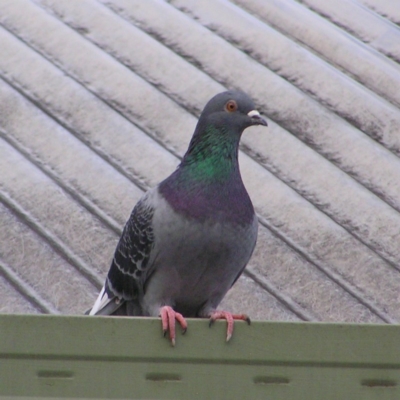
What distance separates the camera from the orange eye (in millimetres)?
4727

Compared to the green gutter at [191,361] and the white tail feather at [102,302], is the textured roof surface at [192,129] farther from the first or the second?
the green gutter at [191,361]

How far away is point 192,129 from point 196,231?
96.3 inches

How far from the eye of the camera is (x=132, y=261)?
4.75 m

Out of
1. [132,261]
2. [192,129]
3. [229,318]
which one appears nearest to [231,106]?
[132,261]

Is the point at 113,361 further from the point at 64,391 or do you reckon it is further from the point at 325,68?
the point at 325,68

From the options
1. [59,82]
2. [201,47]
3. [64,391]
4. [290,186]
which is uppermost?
[201,47]

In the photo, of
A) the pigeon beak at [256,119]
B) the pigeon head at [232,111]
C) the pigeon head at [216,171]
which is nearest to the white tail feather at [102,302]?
the pigeon head at [216,171]

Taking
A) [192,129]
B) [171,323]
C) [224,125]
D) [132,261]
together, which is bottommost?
[171,323]

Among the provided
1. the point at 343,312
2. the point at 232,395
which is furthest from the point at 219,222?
the point at 343,312

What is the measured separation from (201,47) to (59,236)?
2.30m

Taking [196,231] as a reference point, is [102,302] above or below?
below

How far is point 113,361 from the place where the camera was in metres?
3.58

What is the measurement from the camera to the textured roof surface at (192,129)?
587 centimetres

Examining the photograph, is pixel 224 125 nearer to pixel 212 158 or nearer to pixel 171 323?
pixel 212 158
